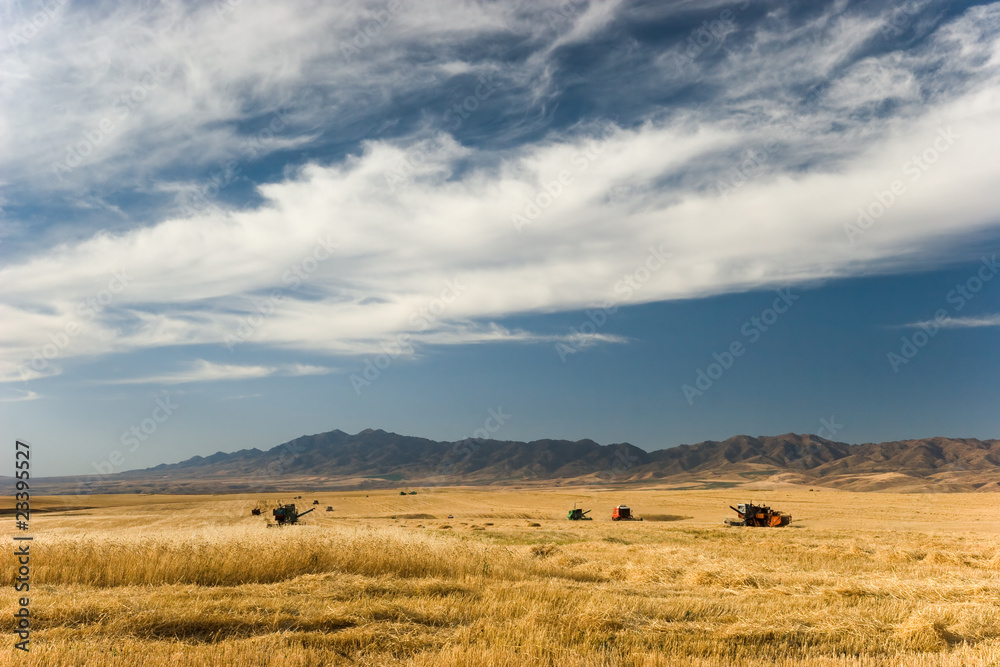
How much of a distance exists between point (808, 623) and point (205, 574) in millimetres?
13641

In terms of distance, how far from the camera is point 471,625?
37.7ft

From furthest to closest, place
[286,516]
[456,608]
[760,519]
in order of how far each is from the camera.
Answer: [286,516]
[760,519]
[456,608]

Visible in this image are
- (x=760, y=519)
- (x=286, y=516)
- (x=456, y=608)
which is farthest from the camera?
(x=286, y=516)

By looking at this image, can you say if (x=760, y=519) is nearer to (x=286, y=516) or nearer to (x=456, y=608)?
(x=286, y=516)

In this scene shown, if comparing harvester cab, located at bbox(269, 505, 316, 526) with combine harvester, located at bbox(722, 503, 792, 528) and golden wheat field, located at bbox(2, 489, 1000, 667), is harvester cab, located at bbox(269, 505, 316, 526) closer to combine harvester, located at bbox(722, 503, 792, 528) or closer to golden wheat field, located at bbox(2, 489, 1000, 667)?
golden wheat field, located at bbox(2, 489, 1000, 667)

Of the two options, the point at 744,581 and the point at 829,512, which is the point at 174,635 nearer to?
the point at 744,581

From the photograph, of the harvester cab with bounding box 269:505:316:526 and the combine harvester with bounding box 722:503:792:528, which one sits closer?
the combine harvester with bounding box 722:503:792:528

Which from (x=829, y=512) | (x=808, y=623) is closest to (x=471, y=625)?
(x=808, y=623)

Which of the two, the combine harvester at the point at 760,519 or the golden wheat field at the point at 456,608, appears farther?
the combine harvester at the point at 760,519

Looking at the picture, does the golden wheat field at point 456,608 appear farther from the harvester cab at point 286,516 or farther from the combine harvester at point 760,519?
the harvester cab at point 286,516

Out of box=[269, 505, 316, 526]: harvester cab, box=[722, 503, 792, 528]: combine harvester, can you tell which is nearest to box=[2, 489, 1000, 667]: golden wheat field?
box=[722, 503, 792, 528]: combine harvester

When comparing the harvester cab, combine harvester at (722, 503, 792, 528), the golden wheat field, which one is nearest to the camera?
the golden wheat field

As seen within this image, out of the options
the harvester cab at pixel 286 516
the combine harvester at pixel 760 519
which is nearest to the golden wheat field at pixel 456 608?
the combine harvester at pixel 760 519

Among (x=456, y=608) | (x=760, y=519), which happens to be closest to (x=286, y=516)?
(x=760, y=519)
